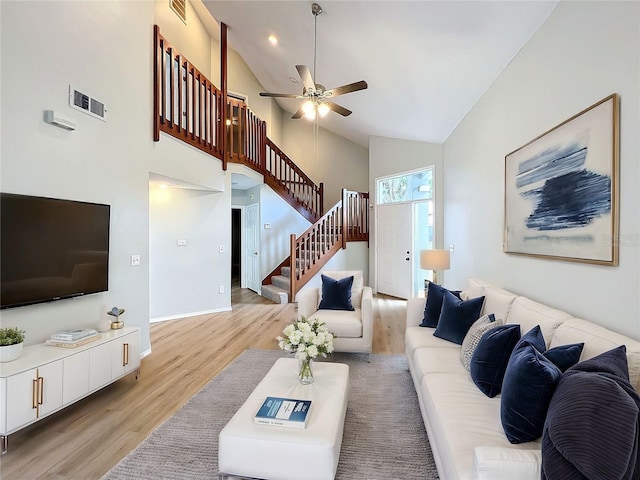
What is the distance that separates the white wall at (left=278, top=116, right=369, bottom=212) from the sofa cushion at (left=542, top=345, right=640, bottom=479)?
7.81 m

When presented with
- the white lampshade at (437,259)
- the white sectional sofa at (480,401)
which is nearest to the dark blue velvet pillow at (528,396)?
the white sectional sofa at (480,401)

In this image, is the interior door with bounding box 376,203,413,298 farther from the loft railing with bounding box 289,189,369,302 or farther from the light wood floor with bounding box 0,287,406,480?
the light wood floor with bounding box 0,287,406,480

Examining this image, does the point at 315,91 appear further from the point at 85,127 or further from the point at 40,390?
the point at 40,390

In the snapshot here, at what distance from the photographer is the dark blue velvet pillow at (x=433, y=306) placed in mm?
3025

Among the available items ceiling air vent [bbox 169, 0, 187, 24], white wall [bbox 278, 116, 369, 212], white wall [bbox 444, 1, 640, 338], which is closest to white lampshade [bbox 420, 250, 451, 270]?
white wall [bbox 444, 1, 640, 338]

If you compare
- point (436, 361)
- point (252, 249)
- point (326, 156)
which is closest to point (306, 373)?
point (436, 361)

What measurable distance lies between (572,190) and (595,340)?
1.02m

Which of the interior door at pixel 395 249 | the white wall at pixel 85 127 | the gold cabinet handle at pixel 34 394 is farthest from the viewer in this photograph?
the interior door at pixel 395 249

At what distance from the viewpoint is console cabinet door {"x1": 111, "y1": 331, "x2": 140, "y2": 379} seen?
261cm

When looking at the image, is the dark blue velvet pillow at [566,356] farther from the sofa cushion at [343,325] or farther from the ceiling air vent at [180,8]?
the ceiling air vent at [180,8]

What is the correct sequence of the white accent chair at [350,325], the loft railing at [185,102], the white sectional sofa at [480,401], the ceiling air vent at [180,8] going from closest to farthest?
the white sectional sofa at [480,401] < the white accent chair at [350,325] < the loft railing at [185,102] < the ceiling air vent at [180,8]

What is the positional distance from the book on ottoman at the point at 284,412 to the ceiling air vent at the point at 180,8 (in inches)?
255

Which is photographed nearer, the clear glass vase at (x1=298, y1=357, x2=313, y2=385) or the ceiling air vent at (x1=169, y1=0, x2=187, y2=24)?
the clear glass vase at (x1=298, y1=357, x2=313, y2=385)

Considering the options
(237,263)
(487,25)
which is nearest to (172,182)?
(487,25)
